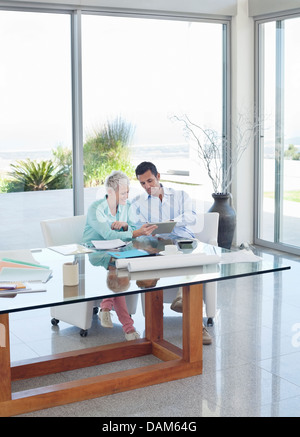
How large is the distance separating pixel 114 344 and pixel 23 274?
0.98 meters

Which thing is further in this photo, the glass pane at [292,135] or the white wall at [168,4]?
the glass pane at [292,135]

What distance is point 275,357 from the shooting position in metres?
4.10

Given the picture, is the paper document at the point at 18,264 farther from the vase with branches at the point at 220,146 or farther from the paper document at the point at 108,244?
the vase with branches at the point at 220,146

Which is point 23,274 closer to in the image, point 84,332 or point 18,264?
point 18,264

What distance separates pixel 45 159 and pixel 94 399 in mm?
3523

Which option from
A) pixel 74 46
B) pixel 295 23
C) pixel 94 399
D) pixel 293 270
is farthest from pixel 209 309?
pixel 295 23

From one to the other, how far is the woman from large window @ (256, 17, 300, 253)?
9.78 feet

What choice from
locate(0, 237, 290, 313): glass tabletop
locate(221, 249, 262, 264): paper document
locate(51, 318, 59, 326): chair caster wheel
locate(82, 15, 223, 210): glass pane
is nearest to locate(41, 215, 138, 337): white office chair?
locate(51, 318, 59, 326): chair caster wheel

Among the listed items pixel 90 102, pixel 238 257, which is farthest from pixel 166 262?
pixel 90 102

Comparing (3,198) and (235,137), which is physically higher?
(235,137)

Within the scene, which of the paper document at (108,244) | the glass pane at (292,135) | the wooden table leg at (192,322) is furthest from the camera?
the glass pane at (292,135)

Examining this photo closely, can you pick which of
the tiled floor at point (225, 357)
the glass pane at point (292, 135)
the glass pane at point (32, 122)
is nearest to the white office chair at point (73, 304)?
the tiled floor at point (225, 357)

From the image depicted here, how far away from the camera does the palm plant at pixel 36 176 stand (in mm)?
6426
